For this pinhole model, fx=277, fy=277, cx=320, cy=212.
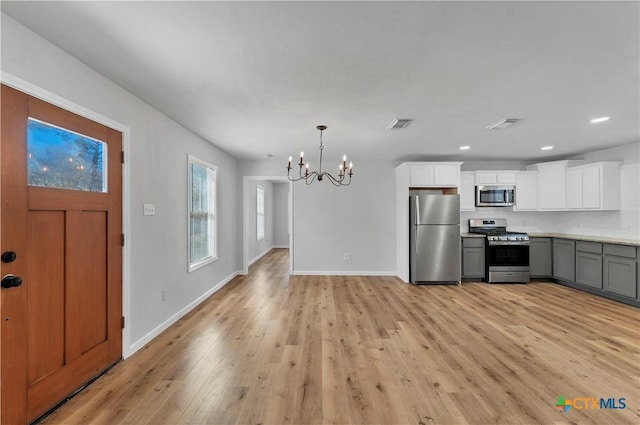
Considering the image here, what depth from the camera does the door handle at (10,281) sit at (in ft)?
5.28

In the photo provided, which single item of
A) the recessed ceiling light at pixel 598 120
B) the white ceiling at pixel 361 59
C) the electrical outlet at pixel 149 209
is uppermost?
the recessed ceiling light at pixel 598 120

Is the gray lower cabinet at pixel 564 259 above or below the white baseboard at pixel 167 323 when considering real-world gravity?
above

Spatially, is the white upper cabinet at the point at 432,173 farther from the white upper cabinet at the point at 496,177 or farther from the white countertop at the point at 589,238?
the white countertop at the point at 589,238

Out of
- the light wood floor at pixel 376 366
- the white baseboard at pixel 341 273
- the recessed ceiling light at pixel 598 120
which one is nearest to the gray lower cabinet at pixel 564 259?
the light wood floor at pixel 376 366

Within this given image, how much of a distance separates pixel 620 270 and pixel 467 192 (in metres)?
2.50

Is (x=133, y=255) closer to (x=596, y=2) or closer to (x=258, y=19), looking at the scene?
Answer: (x=258, y=19)

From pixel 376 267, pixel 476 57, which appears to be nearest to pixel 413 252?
pixel 376 267

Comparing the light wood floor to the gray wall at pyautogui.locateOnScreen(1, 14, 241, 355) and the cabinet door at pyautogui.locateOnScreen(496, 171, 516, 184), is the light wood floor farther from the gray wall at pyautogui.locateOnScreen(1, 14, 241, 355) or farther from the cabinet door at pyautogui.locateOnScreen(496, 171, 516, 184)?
the cabinet door at pyautogui.locateOnScreen(496, 171, 516, 184)

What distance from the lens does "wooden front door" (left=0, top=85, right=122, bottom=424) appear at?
5.41ft

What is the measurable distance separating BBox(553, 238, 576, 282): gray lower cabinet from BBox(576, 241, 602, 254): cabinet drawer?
11 cm

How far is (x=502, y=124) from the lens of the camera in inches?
139

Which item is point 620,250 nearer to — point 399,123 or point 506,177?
point 506,177

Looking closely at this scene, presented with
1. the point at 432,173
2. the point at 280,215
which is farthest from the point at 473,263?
the point at 280,215

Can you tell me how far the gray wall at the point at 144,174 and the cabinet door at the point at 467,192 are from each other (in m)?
4.95
